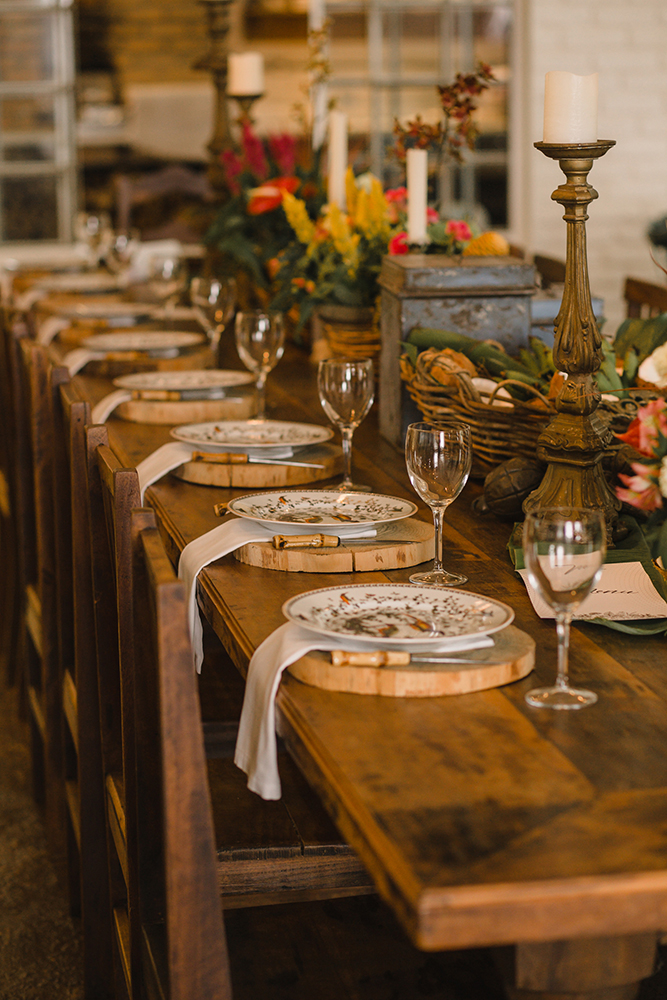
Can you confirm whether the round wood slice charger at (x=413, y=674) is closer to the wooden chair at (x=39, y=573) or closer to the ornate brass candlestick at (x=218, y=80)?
the wooden chair at (x=39, y=573)

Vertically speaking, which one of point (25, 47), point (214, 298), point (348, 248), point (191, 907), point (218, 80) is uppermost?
point (25, 47)

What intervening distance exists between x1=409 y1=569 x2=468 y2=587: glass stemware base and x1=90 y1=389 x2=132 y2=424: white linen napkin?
36.9 inches

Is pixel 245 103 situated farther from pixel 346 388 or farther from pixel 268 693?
pixel 268 693

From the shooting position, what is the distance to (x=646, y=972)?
832mm

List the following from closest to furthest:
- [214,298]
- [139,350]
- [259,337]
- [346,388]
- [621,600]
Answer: [621,600]
[346,388]
[259,337]
[214,298]
[139,350]

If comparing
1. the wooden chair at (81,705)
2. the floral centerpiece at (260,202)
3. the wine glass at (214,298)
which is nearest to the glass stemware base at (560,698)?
the wooden chair at (81,705)

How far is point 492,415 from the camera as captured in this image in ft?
5.31

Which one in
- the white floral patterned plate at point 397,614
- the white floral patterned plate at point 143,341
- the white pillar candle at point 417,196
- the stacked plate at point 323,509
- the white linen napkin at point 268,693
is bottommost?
the white linen napkin at point 268,693

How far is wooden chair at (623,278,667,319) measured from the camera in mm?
2850

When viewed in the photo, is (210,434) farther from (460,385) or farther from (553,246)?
(553,246)

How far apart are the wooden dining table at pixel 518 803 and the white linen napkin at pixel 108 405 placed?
3.19ft

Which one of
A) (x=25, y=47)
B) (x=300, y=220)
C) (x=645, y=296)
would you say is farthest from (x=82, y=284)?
(x=25, y=47)

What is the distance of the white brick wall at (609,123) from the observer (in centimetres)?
538

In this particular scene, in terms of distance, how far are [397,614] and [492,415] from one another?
58cm
